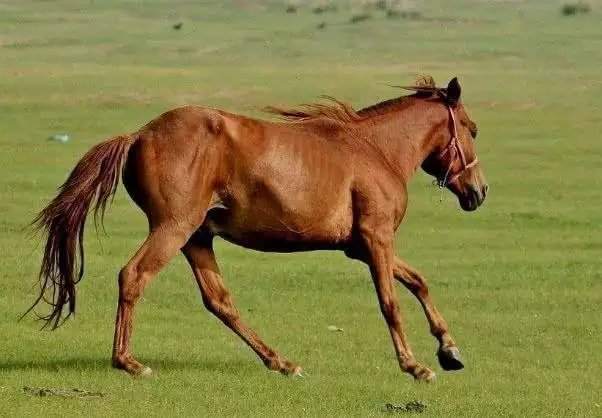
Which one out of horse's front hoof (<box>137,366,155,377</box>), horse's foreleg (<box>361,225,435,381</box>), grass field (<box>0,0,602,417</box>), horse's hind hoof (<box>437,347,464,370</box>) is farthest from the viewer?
horse's hind hoof (<box>437,347,464,370</box>)

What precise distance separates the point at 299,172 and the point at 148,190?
997mm

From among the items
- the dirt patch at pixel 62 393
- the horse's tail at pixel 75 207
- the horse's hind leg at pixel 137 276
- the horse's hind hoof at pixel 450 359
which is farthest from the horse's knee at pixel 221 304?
the dirt patch at pixel 62 393

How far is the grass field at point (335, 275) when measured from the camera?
354 inches

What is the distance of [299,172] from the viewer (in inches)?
382

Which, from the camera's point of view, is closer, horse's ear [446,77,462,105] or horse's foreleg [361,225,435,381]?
horse's foreleg [361,225,435,381]

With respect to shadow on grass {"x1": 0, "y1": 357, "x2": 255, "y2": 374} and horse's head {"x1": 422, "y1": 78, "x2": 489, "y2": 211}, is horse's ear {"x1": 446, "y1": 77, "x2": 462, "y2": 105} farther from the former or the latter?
shadow on grass {"x1": 0, "y1": 357, "x2": 255, "y2": 374}

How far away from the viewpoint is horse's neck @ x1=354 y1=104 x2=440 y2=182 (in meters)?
10.4

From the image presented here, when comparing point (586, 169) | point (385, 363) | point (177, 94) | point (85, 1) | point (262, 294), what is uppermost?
point (385, 363)

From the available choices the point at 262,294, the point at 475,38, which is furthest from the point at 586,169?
the point at 475,38

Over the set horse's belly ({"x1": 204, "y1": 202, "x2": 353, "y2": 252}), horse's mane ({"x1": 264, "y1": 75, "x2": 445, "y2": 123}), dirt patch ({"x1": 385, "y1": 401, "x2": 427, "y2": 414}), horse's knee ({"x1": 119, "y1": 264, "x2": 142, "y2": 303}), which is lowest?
dirt patch ({"x1": 385, "y1": 401, "x2": 427, "y2": 414})

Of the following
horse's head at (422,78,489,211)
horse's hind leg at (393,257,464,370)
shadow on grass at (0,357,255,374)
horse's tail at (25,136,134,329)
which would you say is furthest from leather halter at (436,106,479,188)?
horse's tail at (25,136,134,329)

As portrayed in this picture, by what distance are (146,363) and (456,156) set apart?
258 cm

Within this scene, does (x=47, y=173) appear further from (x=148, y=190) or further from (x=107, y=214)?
(x=148, y=190)

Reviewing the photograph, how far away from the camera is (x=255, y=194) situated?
9.52m
